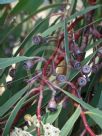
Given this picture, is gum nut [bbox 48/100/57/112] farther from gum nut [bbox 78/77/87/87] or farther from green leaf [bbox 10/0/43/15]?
green leaf [bbox 10/0/43/15]

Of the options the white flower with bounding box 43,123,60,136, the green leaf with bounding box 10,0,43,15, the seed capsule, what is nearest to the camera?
the white flower with bounding box 43,123,60,136

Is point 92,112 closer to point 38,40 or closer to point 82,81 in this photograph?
point 82,81

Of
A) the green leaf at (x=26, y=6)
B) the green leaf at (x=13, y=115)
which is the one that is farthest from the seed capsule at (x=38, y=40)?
the green leaf at (x=26, y=6)

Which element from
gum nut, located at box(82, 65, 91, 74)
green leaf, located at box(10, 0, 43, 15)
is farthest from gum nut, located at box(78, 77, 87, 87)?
green leaf, located at box(10, 0, 43, 15)

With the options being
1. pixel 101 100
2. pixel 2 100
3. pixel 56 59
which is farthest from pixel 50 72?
Result: pixel 2 100

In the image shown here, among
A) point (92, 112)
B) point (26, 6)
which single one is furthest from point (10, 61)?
point (26, 6)

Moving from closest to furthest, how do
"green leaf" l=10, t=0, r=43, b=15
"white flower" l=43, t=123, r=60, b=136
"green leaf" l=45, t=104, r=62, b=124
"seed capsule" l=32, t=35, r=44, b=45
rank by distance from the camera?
"white flower" l=43, t=123, r=60, b=136, "green leaf" l=45, t=104, r=62, b=124, "seed capsule" l=32, t=35, r=44, b=45, "green leaf" l=10, t=0, r=43, b=15

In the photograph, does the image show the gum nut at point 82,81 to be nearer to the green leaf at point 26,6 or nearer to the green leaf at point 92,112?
the green leaf at point 92,112

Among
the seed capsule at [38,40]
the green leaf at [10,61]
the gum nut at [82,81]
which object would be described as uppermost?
the seed capsule at [38,40]

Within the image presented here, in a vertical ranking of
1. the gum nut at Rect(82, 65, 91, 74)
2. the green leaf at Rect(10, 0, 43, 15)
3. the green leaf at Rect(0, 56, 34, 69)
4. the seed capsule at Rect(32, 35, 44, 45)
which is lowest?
the gum nut at Rect(82, 65, 91, 74)

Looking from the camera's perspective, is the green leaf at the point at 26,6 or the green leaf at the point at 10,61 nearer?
the green leaf at the point at 10,61

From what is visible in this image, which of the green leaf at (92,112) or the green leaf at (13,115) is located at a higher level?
the green leaf at (13,115)

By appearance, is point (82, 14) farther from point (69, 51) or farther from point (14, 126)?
point (14, 126)
